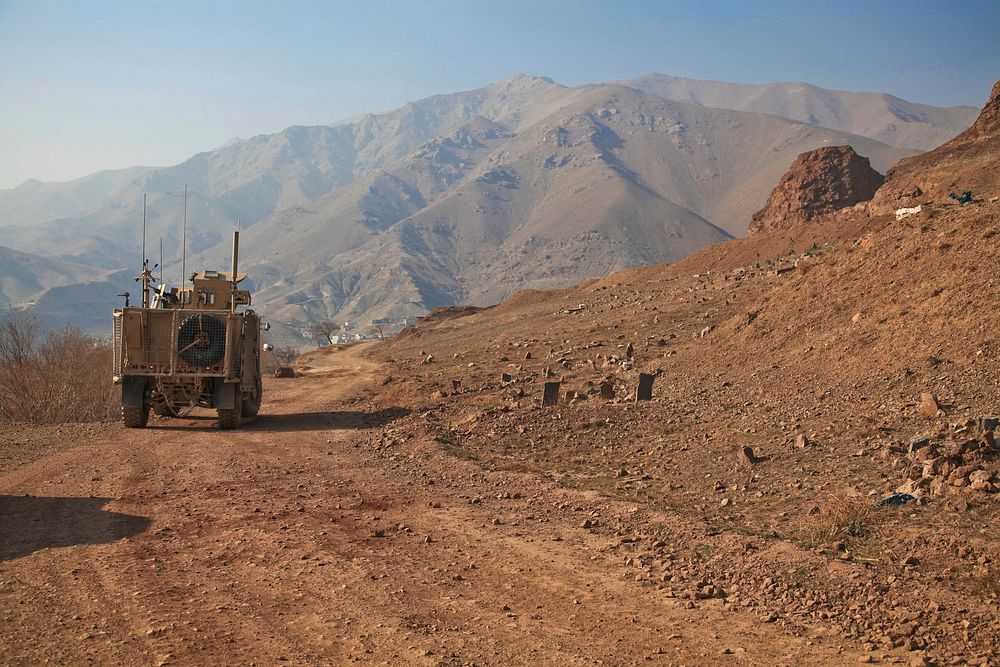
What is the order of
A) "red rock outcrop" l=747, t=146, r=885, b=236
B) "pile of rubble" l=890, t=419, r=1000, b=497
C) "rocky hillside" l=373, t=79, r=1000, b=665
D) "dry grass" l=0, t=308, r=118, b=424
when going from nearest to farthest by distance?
"rocky hillside" l=373, t=79, r=1000, b=665
"pile of rubble" l=890, t=419, r=1000, b=497
"dry grass" l=0, t=308, r=118, b=424
"red rock outcrop" l=747, t=146, r=885, b=236

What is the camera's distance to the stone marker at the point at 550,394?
55.1 feet

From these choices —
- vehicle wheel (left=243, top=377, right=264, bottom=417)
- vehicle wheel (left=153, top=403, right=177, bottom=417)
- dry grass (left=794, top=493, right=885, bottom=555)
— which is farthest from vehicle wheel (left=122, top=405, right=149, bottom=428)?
dry grass (left=794, top=493, right=885, bottom=555)

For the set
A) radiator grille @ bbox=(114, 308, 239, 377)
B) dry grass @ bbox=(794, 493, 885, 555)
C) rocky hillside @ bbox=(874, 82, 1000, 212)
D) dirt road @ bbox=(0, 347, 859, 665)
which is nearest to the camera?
dirt road @ bbox=(0, 347, 859, 665)

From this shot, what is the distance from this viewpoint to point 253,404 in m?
20.6

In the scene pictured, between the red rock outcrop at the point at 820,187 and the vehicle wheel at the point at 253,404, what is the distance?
156 ft

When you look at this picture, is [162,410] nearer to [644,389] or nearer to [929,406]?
[644,389]

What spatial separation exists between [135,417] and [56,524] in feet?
28.5

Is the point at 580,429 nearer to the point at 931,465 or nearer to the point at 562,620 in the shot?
the point at 931,465

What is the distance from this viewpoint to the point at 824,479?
1012 centimetres

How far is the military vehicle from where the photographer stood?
17.6 metres

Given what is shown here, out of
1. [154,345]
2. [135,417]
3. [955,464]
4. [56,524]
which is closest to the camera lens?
[955,464]

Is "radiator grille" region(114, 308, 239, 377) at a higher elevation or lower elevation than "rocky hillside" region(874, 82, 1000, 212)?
lower

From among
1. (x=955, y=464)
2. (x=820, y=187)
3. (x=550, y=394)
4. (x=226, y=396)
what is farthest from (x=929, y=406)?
Answer: (x=820, y=187)

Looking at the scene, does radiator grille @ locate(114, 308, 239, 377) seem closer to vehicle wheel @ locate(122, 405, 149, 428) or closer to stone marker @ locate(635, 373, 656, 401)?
vehicle wheel @ locate(122, 405, 149, 428)
